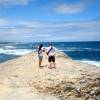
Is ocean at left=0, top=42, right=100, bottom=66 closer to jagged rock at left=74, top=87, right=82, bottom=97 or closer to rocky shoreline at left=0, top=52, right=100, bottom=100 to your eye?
rocky shoreline at left=0, top=52, right=100, bottom=100

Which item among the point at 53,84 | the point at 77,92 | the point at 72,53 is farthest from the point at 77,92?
the point at 72,53

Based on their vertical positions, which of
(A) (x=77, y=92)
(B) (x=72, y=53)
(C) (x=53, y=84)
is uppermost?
(C) (x=53, y=84)

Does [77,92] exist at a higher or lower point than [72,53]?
higher

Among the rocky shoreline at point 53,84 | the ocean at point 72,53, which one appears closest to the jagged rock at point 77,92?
the rocky shoreline at point 53,84

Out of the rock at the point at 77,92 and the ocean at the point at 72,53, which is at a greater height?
the rock at the point at 77,92

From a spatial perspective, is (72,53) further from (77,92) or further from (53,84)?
(77,92)

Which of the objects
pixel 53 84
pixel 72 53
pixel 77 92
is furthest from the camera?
pixel 72 53

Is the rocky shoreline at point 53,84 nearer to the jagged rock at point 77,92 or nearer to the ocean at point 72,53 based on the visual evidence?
the jagged rock at point 77,92

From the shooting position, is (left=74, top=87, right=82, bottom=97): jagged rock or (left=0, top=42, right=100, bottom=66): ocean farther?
(left=0, top=42, right=100, bottom=66): ocean

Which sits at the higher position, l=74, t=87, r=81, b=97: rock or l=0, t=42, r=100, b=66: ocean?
l=74, t=87, r=81, b=97: rock

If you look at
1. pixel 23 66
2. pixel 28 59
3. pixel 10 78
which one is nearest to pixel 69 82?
pixel 10 78

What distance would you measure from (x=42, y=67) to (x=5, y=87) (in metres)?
3.88

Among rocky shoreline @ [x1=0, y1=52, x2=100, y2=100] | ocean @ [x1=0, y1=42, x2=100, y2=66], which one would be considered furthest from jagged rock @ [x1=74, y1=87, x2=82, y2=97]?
ocean @ [x1=0, y1=42, x2=100, y2=66]

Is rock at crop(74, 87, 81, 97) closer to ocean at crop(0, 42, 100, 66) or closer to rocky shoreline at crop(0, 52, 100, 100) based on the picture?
rocky shoreline at crop(0, 52, 100, 100)
